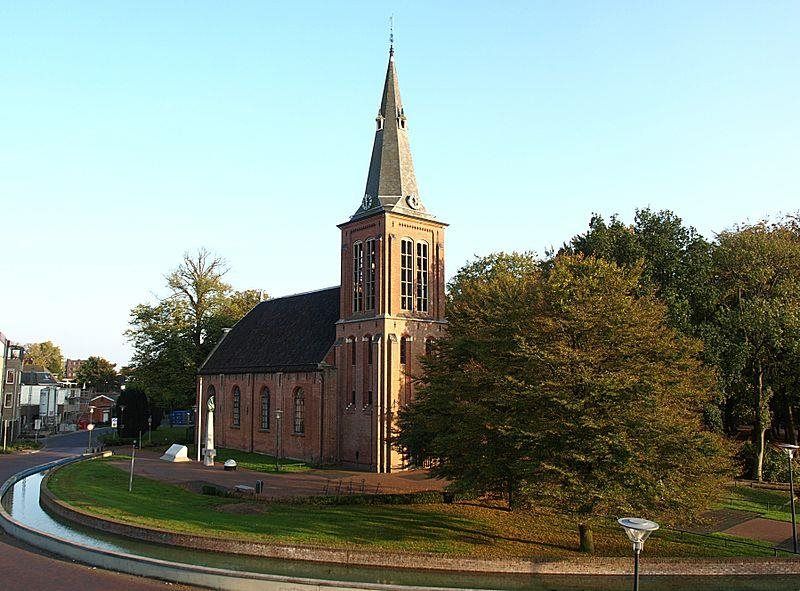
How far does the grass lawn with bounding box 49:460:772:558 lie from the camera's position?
926 inches

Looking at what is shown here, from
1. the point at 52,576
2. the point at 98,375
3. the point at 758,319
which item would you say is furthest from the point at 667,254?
the point at 98,375

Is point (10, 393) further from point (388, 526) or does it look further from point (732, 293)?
point (732, 293)

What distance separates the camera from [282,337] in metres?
54.3

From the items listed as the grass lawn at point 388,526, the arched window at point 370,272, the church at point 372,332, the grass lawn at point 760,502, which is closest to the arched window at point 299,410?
the church at point 372,332

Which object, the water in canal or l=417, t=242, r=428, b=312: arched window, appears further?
l=417, t=242, r=428, b=312: arched window

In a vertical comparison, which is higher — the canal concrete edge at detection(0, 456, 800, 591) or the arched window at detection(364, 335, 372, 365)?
the arched window at detection(364, 335, 372, 365)

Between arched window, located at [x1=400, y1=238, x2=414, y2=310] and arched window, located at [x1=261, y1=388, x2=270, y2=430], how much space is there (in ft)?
51.5

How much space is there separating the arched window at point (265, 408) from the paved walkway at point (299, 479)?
6917mm

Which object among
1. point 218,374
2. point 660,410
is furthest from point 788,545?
point 218,374

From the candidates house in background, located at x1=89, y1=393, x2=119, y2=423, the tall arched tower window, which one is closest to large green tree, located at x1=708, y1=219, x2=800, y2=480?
the tall arched tower window

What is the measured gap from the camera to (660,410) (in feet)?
70.1

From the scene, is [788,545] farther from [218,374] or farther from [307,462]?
[218,374]

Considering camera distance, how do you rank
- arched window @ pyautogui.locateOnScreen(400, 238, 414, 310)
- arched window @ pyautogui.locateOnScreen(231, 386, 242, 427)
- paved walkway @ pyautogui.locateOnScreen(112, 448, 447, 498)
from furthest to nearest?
arched window @ pyautogui.locateOnScreen(231, 386, 242, 427) → arched window @ pyautogui.locateOnScreen(400, 238, 414, 310) → paved walkway @ pyautogui.locateOnScreen(112, 448, 447, 498)

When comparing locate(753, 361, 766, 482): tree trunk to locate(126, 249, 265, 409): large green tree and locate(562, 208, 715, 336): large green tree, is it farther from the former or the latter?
locate(126, 249, 265, 409): large green tree
